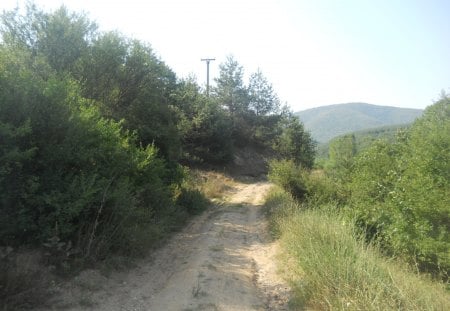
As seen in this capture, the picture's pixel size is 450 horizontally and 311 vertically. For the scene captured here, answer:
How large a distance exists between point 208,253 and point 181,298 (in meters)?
3.01

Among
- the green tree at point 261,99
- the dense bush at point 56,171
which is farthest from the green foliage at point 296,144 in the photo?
the dense bush at point 56,171

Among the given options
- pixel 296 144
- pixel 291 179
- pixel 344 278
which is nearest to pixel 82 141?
pixel 344 278

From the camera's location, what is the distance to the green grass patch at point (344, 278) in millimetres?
4992

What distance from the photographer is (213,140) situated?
32.2 m

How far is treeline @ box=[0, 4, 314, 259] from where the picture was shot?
6.59m

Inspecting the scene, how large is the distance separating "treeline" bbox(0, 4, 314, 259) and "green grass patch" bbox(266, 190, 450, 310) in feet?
13.1

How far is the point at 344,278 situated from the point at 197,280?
115 inches

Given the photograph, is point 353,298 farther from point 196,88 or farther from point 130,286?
point 196,88

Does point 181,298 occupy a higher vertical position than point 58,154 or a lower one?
lower

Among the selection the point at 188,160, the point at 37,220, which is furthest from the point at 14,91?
the point at 188,160

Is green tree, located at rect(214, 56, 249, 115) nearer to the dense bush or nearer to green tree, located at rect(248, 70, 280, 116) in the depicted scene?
green tree, located at rect(248, 70, 280, 116)

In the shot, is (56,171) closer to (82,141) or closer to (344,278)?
(82,141)

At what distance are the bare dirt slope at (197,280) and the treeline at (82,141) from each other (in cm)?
79

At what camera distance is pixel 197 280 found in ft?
23.7
